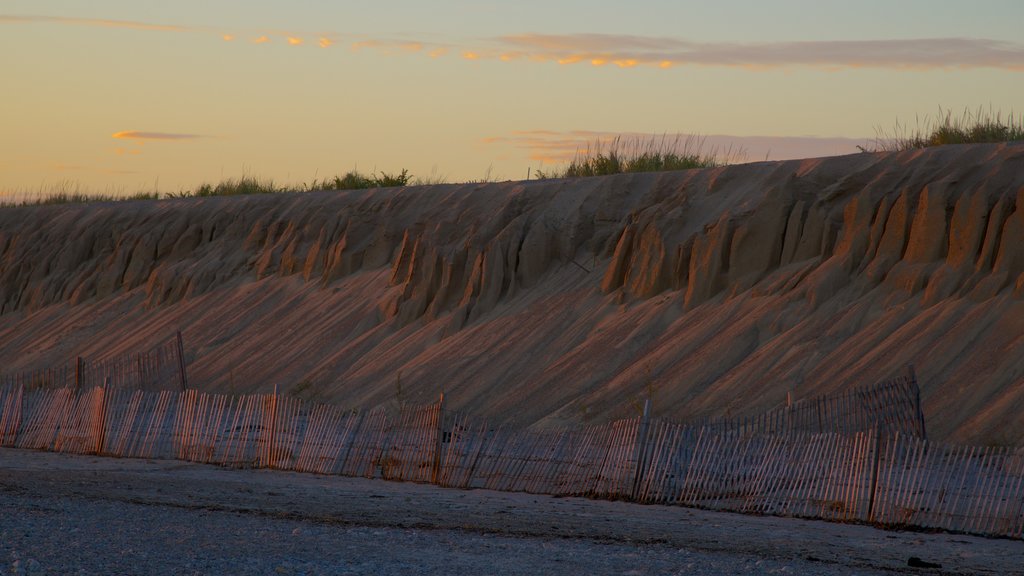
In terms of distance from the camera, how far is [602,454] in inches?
572

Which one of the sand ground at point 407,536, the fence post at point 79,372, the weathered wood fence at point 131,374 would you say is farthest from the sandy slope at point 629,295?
the sand ground at point 407,536

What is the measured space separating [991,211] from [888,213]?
5.92 ft

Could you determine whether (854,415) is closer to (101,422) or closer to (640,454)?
(640,454)

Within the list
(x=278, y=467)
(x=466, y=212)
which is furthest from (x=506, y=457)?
(x=466, y=212)

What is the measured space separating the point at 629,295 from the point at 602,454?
32.0 feet

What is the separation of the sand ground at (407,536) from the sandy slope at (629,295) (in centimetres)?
510

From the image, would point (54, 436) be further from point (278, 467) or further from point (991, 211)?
point (991, 211)

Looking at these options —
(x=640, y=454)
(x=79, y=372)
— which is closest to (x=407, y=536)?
(x=640, y=454)

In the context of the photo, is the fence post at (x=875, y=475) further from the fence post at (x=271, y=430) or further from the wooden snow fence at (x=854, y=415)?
the fence post at (x=271, y=430)

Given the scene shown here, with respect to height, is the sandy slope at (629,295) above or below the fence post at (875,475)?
above

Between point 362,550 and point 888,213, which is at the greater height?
point 888,213

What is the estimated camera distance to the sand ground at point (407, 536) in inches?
393

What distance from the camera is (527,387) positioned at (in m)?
21.8

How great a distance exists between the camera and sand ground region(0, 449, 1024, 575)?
32.8 ft
